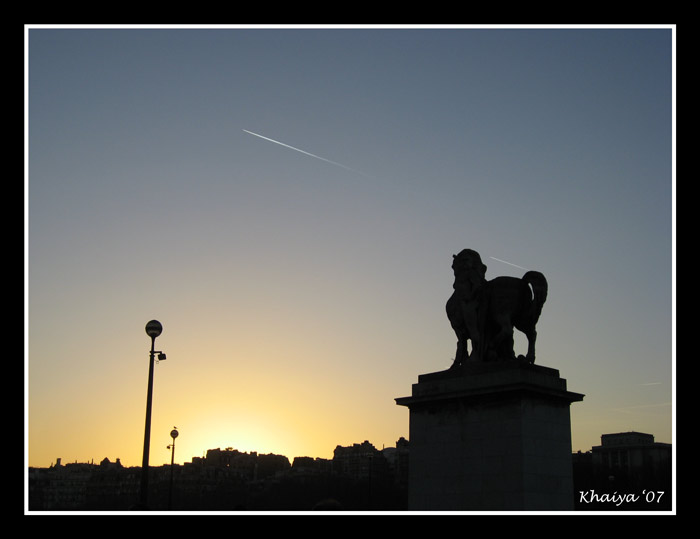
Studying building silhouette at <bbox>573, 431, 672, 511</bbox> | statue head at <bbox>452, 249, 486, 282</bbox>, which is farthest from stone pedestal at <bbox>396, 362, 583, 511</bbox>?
building silhouette at <bbox>573, 431, 672, 511</bbox>

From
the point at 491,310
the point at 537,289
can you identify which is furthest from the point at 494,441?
the point at 537,289

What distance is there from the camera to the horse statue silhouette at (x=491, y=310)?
22.6m

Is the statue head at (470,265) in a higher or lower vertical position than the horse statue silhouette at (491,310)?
higher

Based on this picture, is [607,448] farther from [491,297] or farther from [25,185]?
[25,185]

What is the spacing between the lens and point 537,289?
2272cm

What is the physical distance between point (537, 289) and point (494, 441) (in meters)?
4.06

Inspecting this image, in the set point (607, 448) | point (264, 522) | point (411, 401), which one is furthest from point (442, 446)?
point (607, 448)

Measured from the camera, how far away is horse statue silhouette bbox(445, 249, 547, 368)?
2259 cm

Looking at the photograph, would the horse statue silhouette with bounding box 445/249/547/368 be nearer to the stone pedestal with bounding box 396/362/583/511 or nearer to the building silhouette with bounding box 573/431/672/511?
the stone pedestal with bounding box 396/362/583/511

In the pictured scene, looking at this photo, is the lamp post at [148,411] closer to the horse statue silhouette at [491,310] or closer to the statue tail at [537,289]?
the horse statue silhouette at [491,310]

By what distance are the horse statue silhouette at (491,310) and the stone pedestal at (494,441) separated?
2.60 ft

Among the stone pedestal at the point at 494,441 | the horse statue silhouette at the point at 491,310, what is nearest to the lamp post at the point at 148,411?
the stone pedestal at the point at 494,441

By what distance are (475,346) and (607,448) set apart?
131774 millimetres

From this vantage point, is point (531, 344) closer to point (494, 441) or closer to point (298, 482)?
point (494, 441)
